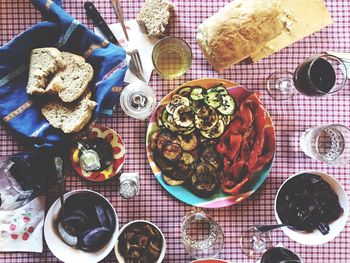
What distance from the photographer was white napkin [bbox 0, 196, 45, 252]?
1653mm

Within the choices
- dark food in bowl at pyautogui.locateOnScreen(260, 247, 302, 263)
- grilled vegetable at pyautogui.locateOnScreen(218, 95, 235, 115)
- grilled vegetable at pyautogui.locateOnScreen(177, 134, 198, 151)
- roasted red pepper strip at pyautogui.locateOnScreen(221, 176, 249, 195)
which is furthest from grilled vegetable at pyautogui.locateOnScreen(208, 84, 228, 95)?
dark food in bowl at pyautogui.locateOnScreen(260, 247, 302, 263)

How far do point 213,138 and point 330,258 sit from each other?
1.64 ft

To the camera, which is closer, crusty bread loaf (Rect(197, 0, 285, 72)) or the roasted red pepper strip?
crusty bread loaf (Rect(197, 0, 285, 72))

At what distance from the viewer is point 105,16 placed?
1.65m

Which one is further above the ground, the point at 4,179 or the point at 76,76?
the point at 76,76

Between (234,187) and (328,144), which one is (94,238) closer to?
(234,187)

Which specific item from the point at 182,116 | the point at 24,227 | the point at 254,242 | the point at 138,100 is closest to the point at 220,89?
the point at 182,116

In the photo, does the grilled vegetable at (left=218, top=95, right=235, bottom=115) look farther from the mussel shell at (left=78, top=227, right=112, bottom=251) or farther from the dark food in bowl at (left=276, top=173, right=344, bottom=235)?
the mussel shell at (left=78, top=227, right=112, bottom=251)

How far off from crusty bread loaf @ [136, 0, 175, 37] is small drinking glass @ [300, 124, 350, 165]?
529 mm

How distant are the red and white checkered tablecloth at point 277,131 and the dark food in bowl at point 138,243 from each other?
2.1 inches

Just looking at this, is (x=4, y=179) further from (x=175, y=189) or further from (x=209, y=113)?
(x=209, y=113)

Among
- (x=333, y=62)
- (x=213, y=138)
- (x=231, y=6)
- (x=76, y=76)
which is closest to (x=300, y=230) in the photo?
(x=213, y=138)

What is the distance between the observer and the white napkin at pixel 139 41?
65.1 inches

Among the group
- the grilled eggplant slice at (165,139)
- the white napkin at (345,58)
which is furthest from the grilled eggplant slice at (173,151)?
the white napkin at (345,58)
